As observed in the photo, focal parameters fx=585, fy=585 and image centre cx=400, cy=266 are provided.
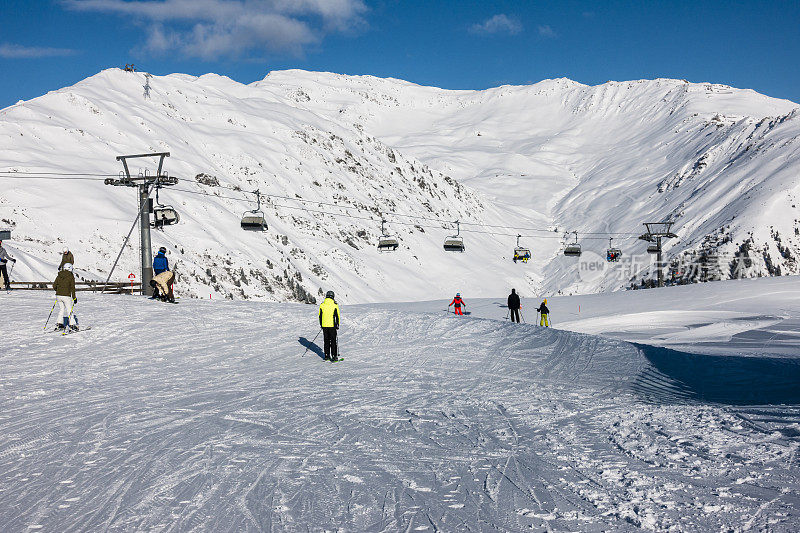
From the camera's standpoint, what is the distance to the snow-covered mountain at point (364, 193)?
147ft

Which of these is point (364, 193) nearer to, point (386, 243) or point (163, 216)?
point (386, 243)

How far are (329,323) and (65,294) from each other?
7547 mm

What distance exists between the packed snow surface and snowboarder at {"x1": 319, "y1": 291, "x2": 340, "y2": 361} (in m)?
0.59

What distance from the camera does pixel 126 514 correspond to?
607cm

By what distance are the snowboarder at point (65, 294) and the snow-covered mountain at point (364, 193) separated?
1916cm

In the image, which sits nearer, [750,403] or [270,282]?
[750,403]

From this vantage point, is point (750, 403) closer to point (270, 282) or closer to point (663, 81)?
point (270, 282)

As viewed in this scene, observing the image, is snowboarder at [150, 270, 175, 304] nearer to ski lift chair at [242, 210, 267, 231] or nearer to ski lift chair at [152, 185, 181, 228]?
ski lift chair at [152, 185, 181, 228]

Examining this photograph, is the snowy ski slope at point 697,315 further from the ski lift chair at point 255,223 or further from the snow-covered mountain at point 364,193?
the snow-covered mountain at point 364,193

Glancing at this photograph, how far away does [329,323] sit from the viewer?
14969 millimetres

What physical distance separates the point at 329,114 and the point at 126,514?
14278 centimetres

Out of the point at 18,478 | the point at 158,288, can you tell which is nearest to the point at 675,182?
the point at 158,288

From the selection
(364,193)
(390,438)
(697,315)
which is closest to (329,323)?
(390,438)

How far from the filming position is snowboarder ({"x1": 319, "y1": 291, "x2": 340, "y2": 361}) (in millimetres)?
14844
